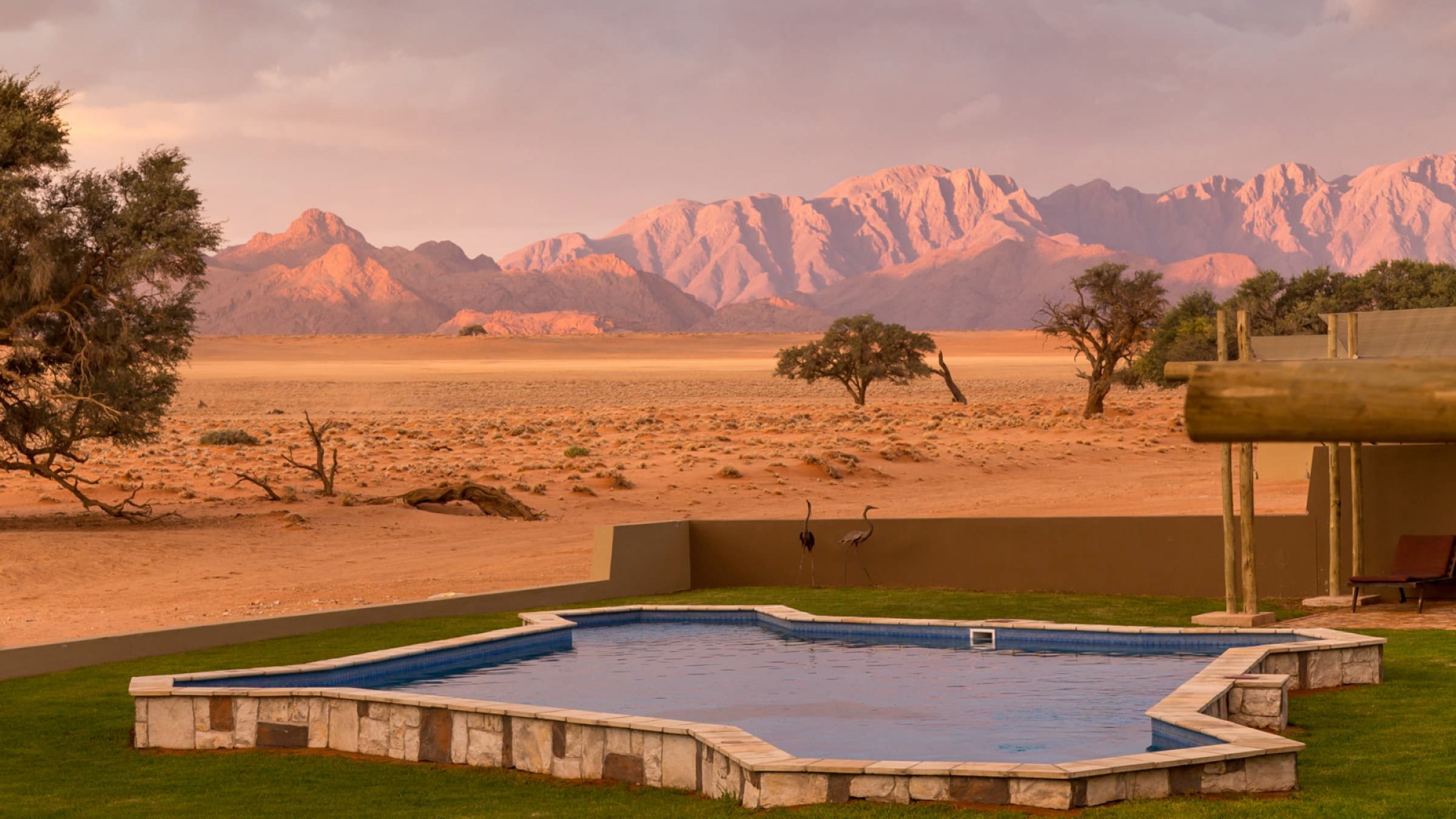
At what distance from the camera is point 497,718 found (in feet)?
31.9

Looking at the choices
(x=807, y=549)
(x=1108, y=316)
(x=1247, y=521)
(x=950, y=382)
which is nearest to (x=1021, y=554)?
(x=807, y=549)

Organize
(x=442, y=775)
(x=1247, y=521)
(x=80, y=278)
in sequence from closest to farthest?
1. (x=442, y=775)
2. (x=1247, y=521)
3. (x=80, y=278)

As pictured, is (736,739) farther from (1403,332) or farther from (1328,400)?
(1403,332)

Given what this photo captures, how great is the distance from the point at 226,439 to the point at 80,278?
796 inches

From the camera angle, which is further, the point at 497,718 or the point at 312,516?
the point at 312,516

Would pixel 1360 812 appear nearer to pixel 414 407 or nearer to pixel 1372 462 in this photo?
pixel 1372 462

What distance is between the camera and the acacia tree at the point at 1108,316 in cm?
5403

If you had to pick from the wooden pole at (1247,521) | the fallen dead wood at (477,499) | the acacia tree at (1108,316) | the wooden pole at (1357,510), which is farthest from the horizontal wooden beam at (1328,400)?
the acacia tree at (1108,316)

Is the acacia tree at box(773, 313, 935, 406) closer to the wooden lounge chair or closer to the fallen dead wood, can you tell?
the fallen dead wood

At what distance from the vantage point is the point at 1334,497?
52.8 ft

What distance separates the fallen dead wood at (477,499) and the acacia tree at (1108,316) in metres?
29.1

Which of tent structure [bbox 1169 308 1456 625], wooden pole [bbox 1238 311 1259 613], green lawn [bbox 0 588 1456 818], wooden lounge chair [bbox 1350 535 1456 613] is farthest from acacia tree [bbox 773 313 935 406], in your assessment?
tent structure [bbox 1169 308 1456 625]

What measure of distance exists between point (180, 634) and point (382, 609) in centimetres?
239

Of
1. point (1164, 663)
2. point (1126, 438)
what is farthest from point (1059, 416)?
point (1164, 663)
